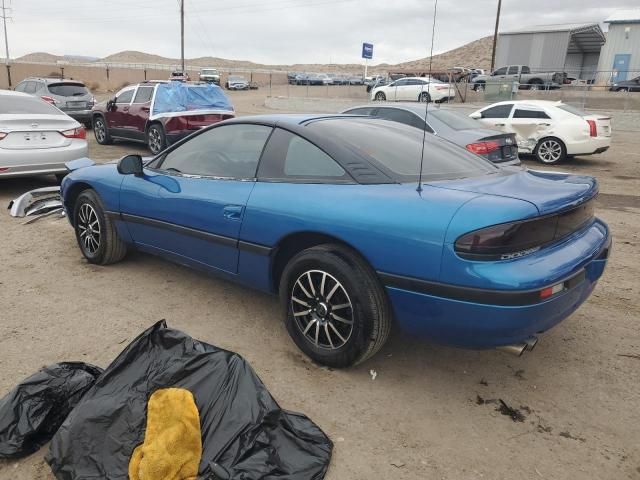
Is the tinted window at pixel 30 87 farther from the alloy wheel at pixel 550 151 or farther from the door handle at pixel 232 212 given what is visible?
the door handle at pixel 232 212

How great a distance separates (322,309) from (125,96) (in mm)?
12137

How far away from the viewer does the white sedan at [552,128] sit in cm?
1171

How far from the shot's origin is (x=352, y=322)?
113 inches

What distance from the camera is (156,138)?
12.2m

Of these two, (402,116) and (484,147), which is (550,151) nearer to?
(402,116)

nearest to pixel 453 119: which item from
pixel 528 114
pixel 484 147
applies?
pixel 484 147

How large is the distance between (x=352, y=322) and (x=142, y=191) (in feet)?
7.20

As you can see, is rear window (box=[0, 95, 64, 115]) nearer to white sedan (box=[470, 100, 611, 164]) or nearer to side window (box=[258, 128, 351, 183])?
side window (box=[258, 128, 351, 183])

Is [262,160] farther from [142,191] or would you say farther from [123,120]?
[123,120]

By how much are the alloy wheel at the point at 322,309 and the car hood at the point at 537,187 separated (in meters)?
0.82

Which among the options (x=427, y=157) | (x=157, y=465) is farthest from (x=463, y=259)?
(x=157, y=465)

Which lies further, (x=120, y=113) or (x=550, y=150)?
(x=120, y=113)

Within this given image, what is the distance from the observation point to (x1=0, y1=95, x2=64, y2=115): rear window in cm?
744

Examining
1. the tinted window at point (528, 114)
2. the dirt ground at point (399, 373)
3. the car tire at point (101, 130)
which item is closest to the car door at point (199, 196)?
the dirt ground at point (399, 373)
